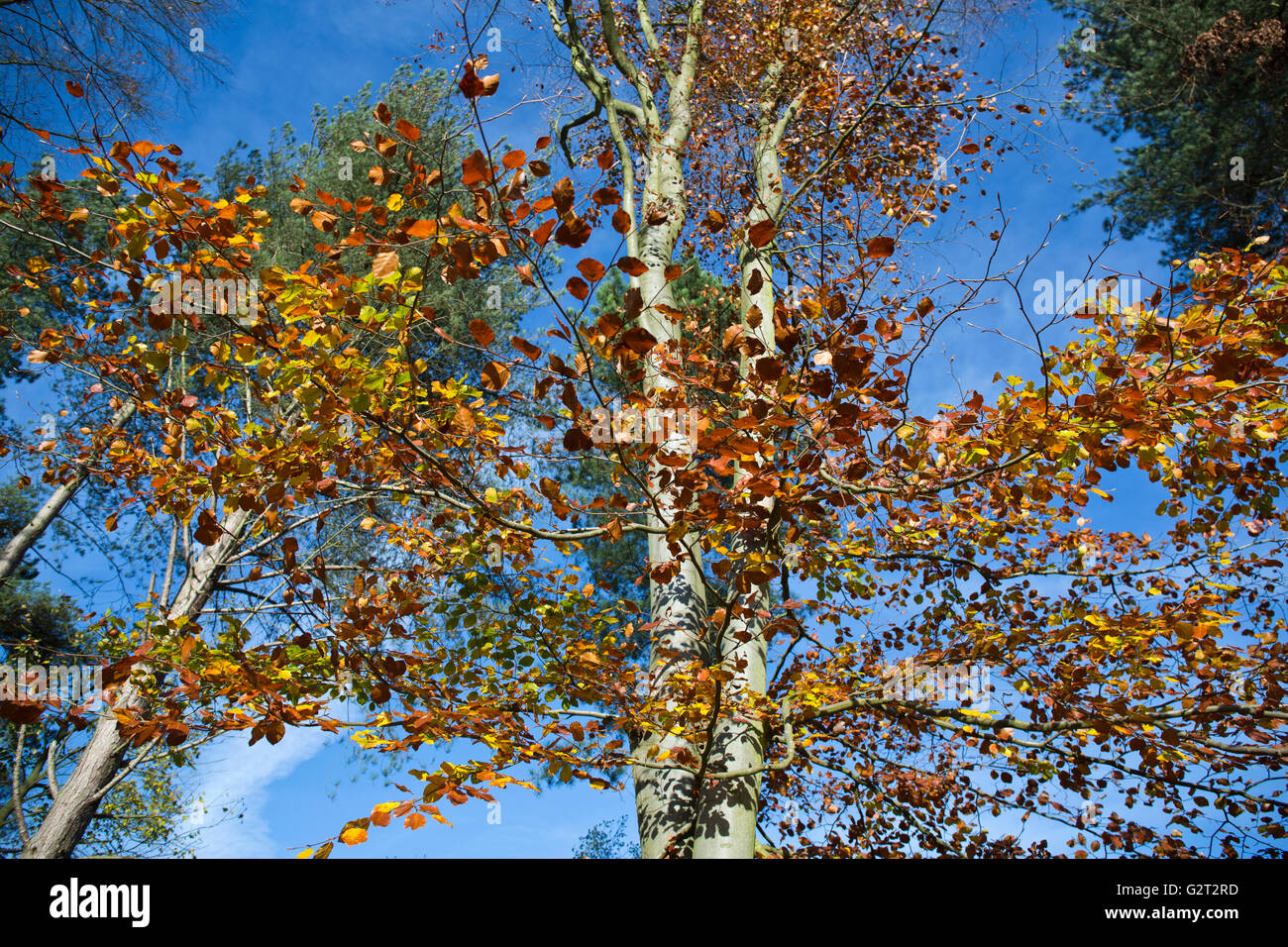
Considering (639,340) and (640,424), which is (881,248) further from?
(640,424)

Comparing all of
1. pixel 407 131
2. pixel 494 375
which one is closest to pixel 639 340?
pixel 494 375

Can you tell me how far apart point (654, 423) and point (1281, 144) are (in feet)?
30.3

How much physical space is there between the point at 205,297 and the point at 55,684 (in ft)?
12.8

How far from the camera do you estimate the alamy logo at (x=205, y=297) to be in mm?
2350

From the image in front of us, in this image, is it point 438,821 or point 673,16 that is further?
point 673,16

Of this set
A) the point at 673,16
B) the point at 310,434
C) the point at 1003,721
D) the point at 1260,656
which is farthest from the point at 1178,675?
the point at 673,16

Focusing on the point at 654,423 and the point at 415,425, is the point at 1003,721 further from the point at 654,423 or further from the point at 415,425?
the point at 415,425

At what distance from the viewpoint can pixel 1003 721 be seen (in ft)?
10.4

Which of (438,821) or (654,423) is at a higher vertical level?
(654,423)
